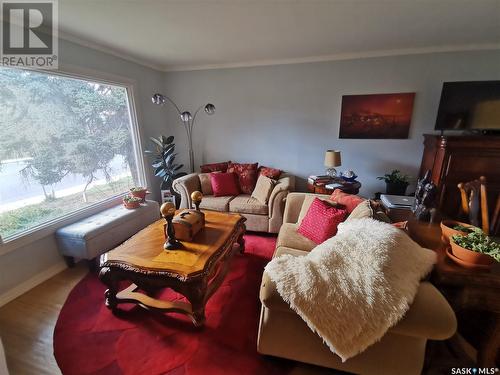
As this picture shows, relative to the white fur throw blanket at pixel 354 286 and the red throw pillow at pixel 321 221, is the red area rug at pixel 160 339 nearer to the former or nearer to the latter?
the white fur throw blanket at pixel 354 286

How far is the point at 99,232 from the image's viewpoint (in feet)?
7.77

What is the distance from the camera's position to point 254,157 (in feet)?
12.8

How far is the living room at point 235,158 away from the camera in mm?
1406

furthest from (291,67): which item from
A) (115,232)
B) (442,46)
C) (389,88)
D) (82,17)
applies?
(115,232)

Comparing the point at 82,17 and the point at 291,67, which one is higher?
the point at 291,67

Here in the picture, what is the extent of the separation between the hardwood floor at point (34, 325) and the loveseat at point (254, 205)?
1506 mm

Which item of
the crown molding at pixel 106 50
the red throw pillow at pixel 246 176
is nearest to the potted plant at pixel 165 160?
the red throw pillow at pixel 246 176

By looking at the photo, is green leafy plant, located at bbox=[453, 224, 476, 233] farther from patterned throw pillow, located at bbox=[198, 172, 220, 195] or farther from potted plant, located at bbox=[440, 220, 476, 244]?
patterned throw pillow, located at bbox=[198, 172, 220, 195]

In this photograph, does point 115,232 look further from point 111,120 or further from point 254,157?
point 254,157

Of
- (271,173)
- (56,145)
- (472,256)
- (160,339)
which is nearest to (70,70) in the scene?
(56,145)

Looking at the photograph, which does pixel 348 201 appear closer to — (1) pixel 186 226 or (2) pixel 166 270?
(1) pixel 186 226

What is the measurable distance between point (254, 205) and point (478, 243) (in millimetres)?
2152

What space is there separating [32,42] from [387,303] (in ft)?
11.4

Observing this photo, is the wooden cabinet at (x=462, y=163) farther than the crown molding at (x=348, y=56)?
No
